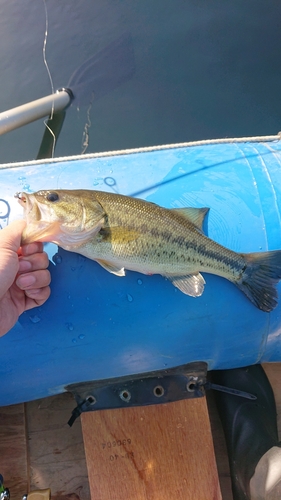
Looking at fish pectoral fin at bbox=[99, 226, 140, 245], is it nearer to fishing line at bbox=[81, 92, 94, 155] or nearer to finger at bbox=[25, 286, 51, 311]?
finger at bbox=[25, 286, 51, 311]

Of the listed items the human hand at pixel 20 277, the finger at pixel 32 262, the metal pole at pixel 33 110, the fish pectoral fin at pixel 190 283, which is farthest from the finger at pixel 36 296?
the metal pole at pixel 33 110

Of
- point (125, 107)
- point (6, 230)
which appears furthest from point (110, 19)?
point (6, 230)

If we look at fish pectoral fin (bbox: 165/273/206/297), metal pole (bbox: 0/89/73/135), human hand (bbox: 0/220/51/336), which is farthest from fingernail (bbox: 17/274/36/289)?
metal pole (bbox: 0/89/73/135)

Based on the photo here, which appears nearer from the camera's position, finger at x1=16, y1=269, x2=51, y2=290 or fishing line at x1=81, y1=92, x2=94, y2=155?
finger at x1=16, y1=269, x2=51, y2=290

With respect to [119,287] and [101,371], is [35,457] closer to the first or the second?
[101,371]

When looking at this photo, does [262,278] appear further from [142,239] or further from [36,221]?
[36,221]

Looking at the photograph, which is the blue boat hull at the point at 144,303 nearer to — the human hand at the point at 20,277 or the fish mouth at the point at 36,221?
the human hand at the point at 20,277
